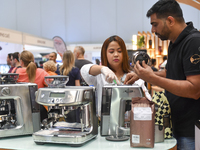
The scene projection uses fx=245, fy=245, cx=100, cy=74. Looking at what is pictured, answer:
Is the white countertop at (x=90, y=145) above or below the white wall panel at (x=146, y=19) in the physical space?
below

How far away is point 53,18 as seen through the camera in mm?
12938

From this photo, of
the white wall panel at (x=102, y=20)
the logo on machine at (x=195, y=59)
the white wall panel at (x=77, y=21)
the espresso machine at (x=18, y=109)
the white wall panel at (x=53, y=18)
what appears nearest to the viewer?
the logo on machine at (x=195, y=59)

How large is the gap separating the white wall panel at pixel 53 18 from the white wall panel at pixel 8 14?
4.87ft

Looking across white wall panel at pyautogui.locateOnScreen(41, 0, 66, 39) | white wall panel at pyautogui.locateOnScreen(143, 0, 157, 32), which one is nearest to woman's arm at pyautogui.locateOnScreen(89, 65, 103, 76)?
white wall panel at pyautogui.locateOnScreen(143, 0, 157, 32)

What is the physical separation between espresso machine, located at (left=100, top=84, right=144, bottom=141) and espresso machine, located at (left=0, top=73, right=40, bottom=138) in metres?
0.44

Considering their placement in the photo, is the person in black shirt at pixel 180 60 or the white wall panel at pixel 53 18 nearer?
the person in black shirt at pixel 180 60

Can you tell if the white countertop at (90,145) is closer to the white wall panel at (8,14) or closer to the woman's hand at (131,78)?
the woman's hand at (131,78)

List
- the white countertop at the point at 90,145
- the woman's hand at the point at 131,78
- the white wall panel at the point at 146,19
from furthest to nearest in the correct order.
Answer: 1. the white wall panel at the point at 146,19
2. the woman's hand at the point at 131,78
3. the white countertop at the point at 90,145

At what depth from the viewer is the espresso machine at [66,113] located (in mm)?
1268

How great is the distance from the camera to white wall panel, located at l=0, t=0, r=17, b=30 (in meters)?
12.8

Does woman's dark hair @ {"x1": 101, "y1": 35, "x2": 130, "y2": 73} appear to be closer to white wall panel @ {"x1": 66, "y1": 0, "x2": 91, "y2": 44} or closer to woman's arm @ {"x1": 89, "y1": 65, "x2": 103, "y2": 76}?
woman's arm @ {"x1": 89, "y1": 65, "x2": 103, "y2": 76}

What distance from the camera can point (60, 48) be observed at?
871 centimetres

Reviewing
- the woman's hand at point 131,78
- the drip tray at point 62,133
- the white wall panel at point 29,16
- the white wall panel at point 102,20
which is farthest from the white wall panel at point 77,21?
the drip tray at point 62,133

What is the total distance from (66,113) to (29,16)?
12512 millimetres
